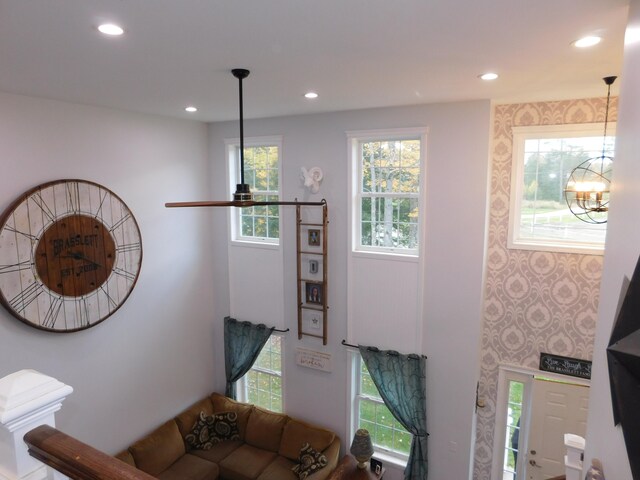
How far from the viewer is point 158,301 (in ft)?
17.4

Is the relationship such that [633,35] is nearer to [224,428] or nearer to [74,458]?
[74,458]

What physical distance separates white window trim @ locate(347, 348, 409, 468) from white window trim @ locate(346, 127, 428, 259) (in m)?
1.31

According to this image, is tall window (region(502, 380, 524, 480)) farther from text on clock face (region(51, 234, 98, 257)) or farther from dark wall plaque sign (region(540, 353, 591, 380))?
text on clock face (region(51, 234, 98, 257))

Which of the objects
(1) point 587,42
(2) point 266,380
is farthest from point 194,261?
(1) point 587,42

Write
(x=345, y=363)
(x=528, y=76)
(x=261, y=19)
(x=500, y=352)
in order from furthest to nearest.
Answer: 1. (x=345, y=363)
2. (x=500, y=352)
3. (x=528, y=76)
4. (x=261, y=19)

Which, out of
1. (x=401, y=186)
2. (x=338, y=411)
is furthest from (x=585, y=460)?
(x=338, y=411)

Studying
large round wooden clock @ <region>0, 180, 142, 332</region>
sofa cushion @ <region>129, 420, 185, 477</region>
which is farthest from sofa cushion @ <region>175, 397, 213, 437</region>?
large round wooden clock @ <region>0, 180, 142, 332</region>

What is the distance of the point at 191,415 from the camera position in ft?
18.5

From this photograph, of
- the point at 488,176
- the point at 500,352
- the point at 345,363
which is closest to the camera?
the point at 488,176

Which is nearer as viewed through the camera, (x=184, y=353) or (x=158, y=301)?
(x=158, y=301)

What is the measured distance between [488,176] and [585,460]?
9.49 ft

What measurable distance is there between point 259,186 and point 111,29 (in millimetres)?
3638

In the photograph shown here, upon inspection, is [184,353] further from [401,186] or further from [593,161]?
Result: [593,161]

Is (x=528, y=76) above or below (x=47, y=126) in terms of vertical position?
above
